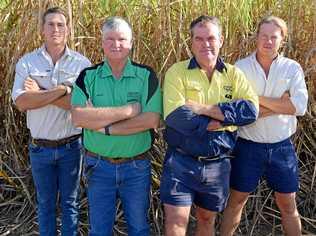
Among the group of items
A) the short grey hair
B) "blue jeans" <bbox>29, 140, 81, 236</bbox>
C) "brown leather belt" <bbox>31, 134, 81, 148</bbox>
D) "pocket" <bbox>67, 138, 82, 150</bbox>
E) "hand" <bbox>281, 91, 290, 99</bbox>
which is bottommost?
"blue jeans" <bbox>29, 140, 81, 236</bbox>

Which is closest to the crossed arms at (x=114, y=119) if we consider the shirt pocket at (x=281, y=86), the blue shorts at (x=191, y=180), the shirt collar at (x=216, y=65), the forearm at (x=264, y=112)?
the blue shorts at (x=191, y=180)

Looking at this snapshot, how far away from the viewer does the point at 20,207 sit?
16.5 ft

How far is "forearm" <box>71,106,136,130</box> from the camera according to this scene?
3.49 metres

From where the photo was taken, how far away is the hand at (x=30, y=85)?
3771mm

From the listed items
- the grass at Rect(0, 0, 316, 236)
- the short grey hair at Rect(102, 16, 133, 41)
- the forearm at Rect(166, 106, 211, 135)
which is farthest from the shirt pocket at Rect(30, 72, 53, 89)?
the forearm at Rect(166, 106, 211, 135)

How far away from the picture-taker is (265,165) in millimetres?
3910

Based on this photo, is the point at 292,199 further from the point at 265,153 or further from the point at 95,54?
the point at 95,54

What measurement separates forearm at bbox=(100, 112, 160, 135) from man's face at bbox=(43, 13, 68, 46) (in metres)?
0.72

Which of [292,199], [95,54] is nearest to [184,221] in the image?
[292,199]

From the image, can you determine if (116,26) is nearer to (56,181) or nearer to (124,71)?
(124,71)

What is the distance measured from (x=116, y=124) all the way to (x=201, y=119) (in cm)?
→ 51

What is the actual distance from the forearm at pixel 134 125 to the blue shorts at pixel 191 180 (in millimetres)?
256

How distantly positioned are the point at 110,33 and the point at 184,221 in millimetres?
1235

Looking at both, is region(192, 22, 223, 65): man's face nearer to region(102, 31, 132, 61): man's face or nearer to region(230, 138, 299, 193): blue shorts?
region(102, 31, 132, 61): man's face
